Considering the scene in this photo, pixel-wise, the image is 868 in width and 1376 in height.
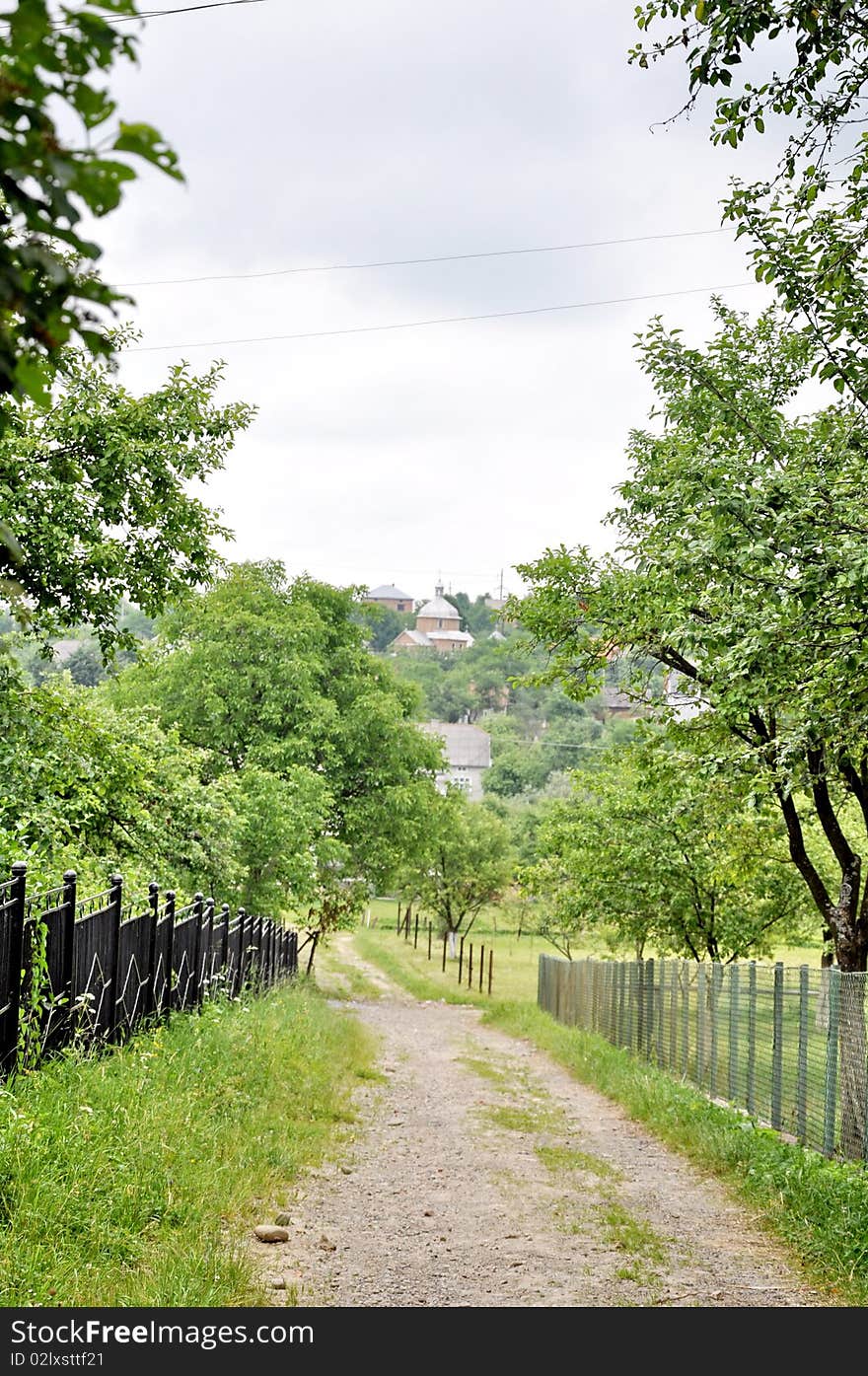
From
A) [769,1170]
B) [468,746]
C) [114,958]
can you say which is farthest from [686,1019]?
[468,746]

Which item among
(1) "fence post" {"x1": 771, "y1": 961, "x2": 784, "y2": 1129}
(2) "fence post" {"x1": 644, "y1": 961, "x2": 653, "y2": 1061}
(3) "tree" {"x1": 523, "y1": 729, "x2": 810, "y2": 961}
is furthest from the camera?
(3) "tree" {"x1": 523, "y1": 729, "x2": 810, "y2": 961}

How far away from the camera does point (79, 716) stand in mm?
13234

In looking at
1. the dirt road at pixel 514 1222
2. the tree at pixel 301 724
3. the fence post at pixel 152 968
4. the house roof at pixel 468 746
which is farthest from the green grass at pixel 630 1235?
the house roof at pixel 468 746

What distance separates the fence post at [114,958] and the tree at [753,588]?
467cm

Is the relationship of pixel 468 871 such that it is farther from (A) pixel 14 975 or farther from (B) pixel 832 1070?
(A) pixel 14 975

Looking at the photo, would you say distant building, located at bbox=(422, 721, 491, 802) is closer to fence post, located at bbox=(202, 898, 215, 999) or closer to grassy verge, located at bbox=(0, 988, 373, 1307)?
fence post, located at bbox=(202, 898, 215, 999)

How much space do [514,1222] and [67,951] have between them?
335cm

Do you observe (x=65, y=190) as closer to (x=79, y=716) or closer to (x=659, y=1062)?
(x=79, y=716)

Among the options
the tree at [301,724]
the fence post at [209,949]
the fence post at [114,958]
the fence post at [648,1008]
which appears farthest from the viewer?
the tree at [301,724]

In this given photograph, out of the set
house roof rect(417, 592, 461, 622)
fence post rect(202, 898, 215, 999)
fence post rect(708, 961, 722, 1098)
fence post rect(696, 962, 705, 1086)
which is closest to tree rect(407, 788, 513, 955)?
fence post rect(696, 962, 705, 1086)

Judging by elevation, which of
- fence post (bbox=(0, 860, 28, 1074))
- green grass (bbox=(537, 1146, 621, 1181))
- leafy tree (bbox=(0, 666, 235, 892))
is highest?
leafy tree (bbox=(0, 666, 235, 892))

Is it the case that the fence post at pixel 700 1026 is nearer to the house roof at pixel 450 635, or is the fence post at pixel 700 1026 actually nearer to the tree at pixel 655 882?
the tree at pixel 655 882

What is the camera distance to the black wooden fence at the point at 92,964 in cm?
696

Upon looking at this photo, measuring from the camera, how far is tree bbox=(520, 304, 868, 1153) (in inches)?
277
